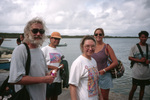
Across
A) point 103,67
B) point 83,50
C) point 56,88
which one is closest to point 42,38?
point 83,50

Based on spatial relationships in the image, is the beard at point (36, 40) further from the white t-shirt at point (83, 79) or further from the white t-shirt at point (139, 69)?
the white t-shirt at point (139, 69)

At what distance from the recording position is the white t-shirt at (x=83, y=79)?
73.0 inches

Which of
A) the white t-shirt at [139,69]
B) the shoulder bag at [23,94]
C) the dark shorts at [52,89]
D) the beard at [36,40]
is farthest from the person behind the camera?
the white t-shirt at [139,69]

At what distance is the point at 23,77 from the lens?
148 cm

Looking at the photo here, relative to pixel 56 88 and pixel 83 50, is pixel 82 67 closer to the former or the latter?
pixel 83 50

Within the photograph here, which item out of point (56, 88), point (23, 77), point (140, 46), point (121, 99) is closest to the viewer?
point (23, 77)

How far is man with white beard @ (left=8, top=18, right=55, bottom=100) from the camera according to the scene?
146cm

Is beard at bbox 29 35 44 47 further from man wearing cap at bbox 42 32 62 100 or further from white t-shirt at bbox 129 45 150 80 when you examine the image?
white t-shirt at bbox 129 45 150 80

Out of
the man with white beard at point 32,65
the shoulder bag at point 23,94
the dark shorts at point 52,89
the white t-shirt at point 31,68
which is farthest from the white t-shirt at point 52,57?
the shoulder bag at point 23,94

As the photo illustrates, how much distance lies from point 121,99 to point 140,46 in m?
2.23

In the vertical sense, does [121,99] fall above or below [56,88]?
below

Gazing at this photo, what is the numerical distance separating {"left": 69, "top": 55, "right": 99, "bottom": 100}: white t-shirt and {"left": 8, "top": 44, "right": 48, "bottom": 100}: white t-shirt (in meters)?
0.52

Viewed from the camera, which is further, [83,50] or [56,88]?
[56,88]

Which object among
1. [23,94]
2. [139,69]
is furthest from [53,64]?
[139,69]
